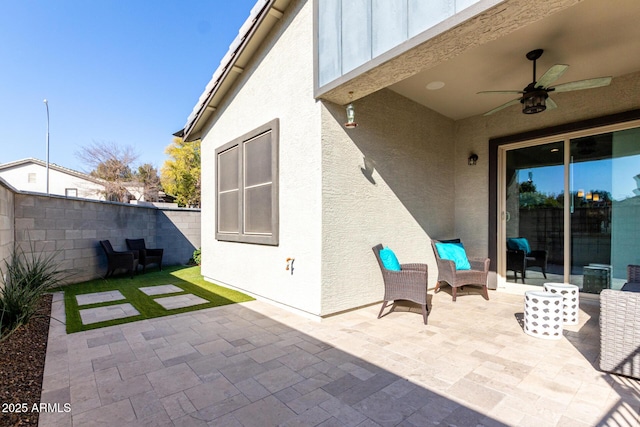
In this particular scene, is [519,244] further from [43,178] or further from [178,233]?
[43,178]

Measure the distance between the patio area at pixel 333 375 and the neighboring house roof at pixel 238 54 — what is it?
14.8 feet

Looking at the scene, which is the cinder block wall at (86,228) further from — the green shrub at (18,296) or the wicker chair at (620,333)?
the wicker chair at (620,333)

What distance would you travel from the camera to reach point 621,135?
15.7 feet

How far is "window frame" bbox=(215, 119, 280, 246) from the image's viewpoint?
4711 mm

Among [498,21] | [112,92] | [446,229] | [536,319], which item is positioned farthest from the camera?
[112,92]

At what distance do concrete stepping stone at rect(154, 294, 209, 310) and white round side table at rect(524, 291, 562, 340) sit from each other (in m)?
4.79

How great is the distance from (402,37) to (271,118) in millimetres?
2622

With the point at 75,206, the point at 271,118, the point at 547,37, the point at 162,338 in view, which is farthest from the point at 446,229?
the point at 75,206

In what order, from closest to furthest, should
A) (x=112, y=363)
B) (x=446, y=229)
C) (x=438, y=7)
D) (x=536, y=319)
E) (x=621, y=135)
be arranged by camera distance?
(x=438, y=7)
(x=112, y=363)
(x=536, y=319)
(x=621, y=135)
(x=446, y=229)

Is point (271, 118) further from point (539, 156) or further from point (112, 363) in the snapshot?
point (539, 156)

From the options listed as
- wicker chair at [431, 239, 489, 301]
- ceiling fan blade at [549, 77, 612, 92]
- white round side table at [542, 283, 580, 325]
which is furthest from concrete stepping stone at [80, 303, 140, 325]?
ceiling fan blade at [549, 77, 612, 92]

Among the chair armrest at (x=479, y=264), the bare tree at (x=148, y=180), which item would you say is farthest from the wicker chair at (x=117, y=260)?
the bare tree at (x=148, y=180)

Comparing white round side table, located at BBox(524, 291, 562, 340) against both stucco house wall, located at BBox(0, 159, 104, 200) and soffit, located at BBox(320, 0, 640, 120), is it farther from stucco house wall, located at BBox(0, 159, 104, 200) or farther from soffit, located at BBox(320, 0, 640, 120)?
stucco house wall, located at BBox(0, 159, 104, 200)

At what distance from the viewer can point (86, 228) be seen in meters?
7.02
